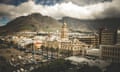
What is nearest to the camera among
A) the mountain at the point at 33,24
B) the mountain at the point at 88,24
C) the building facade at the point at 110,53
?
the building facade at the point at 110,53

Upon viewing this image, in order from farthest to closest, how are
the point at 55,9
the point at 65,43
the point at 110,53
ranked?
the point at 55,9 < the point at 65,43 < the point at 110,53

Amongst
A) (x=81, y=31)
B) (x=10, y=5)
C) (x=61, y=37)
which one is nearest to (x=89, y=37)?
(x=81, y=31)

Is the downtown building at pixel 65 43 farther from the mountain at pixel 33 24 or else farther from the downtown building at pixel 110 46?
the downtown building at pixel 110 46

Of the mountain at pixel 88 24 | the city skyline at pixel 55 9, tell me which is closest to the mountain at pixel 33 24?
the city skyline at pixel 55 9

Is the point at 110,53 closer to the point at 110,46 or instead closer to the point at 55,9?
the point at 110,46

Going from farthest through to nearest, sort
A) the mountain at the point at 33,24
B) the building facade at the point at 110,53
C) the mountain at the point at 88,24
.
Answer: the mountain at the point at 33,24
the mountain at the point at 88,24
the building facade at the point at 110,53

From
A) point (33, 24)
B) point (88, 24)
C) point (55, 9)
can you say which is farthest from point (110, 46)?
point (33, 24)
